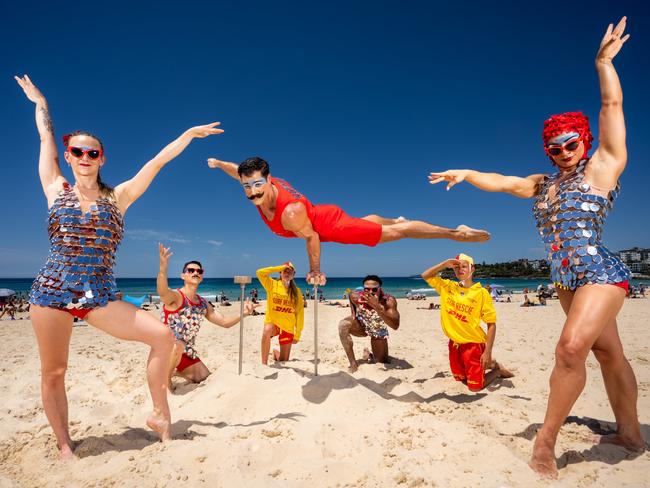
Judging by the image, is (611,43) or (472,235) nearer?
(611,43)

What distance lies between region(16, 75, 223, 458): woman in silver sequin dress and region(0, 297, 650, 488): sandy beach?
448mm

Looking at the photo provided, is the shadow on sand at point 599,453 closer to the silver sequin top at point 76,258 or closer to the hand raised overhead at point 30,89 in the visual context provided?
the silver sequin top at point 76,258

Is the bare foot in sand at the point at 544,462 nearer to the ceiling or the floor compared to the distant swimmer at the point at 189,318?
nearer to the floor

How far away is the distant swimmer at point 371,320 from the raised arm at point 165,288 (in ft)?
9.44

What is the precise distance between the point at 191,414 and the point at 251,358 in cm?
328

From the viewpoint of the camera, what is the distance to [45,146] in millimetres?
3361

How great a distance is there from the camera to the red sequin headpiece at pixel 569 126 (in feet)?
10.1

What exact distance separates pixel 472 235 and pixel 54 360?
4.37 meters

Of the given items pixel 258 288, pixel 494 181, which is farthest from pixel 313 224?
pixel 258 288

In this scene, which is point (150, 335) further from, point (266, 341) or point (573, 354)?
point (266, 341)

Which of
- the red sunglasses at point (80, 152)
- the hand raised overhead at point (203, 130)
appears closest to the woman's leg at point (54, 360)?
the red sunglasses at point (80, 152)

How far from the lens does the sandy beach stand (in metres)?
2.75

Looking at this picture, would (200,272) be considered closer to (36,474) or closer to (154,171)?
(154,171)

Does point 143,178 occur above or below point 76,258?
above
